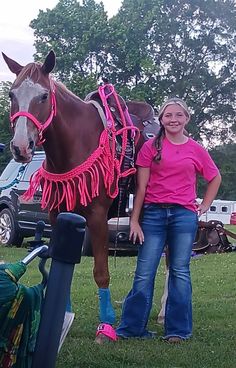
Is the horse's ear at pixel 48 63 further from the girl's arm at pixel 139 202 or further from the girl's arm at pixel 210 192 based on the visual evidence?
the girl's arm at pixel 210 192

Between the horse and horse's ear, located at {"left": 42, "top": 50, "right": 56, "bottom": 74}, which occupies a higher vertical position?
horse's ear, located at {"left": 42, "top": 50, "right": 56, "bottom": 74}

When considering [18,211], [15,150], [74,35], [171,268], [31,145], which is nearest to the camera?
[15,150]

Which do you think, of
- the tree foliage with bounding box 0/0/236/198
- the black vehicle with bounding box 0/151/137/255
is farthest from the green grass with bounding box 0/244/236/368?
the tree foliage with bounding box 0/0/236/198

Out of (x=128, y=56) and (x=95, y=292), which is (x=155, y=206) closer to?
(x=95, y=292)

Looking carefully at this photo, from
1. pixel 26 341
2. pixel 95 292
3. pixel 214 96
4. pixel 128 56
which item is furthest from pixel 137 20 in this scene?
pixel 26 341

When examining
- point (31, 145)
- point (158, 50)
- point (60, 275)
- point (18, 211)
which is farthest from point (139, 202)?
point (158, 50)

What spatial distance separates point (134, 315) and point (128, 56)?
32.6 metres

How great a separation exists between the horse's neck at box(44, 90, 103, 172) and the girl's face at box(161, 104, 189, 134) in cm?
51

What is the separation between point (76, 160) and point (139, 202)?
0.63 metres

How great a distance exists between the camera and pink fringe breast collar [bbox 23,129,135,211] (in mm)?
4469

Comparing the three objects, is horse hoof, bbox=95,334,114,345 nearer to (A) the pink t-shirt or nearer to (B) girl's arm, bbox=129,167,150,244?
(B) girl's arm, bbox=129,167,150,244

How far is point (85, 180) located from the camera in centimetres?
449

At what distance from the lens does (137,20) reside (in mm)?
37938

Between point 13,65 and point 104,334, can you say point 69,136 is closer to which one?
point 13,65
